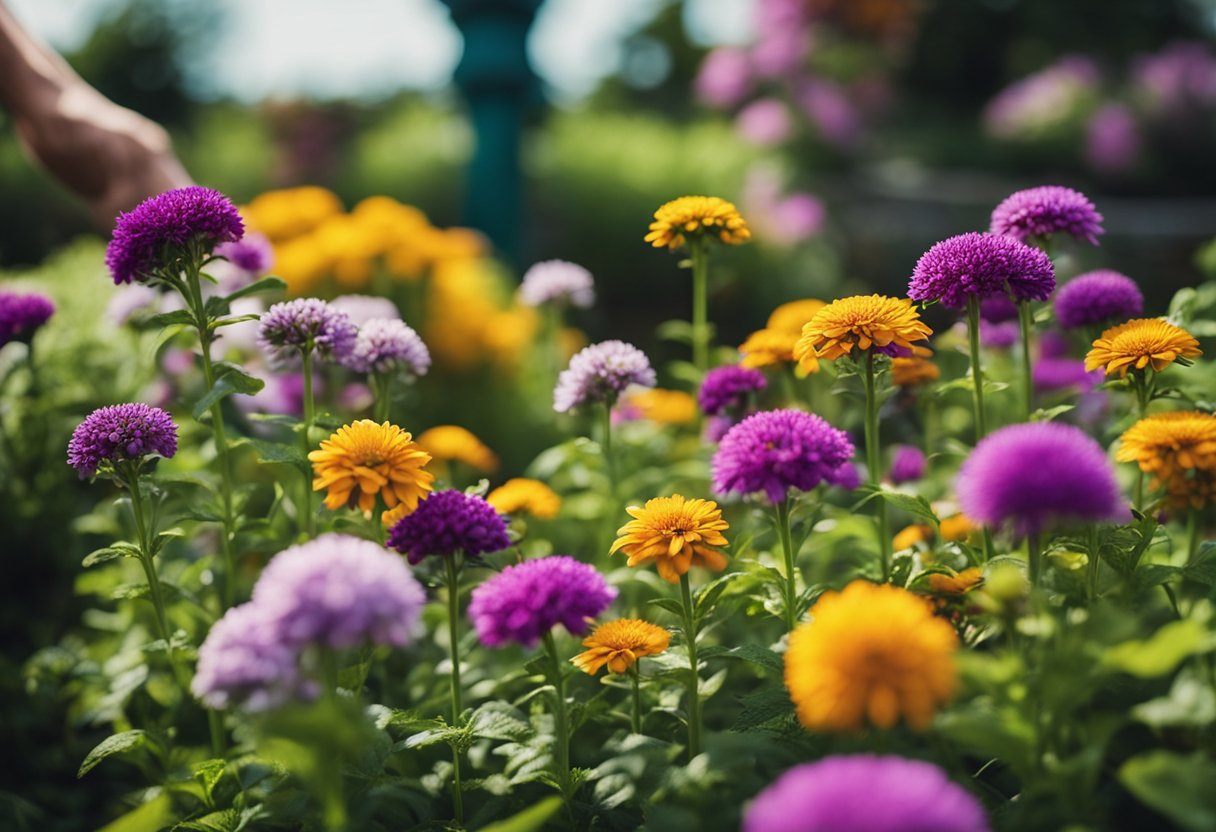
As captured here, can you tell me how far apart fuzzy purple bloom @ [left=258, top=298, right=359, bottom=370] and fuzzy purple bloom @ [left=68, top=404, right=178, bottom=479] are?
226mm

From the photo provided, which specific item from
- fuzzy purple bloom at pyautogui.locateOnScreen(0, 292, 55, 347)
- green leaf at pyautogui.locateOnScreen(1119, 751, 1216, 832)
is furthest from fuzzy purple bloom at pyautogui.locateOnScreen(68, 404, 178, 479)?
green leaf at pyautogui.locateOnScreen(1119, 751, 1216, 832)

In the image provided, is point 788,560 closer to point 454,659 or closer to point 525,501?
point 454,659

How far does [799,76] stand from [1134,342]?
8680mm

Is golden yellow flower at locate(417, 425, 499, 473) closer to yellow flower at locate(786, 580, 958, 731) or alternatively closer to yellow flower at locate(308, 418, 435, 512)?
yellow flower at locate(308, 418, 435, 512)

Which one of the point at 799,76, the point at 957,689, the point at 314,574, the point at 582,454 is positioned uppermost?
the point at 799,76

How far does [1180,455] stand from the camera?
4.51 ft

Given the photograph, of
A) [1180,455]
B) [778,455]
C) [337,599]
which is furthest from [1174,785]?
[337,599]

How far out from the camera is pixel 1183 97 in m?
7.77

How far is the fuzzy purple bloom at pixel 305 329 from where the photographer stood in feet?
5.62

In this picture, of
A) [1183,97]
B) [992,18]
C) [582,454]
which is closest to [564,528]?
[582,454]

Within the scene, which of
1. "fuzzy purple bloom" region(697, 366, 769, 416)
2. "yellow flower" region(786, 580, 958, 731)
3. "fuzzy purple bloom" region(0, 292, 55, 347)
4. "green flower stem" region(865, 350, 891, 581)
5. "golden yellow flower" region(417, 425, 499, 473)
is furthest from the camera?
"golden yellow flower" region(417, 425, 499, 473)

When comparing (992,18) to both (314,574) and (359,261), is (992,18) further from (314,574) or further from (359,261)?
(314,574)

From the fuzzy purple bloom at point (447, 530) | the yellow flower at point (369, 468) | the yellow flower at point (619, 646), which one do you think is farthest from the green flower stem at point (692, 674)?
the yellow flower at point (369, 468)

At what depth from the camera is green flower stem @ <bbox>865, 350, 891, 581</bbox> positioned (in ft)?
5.39
